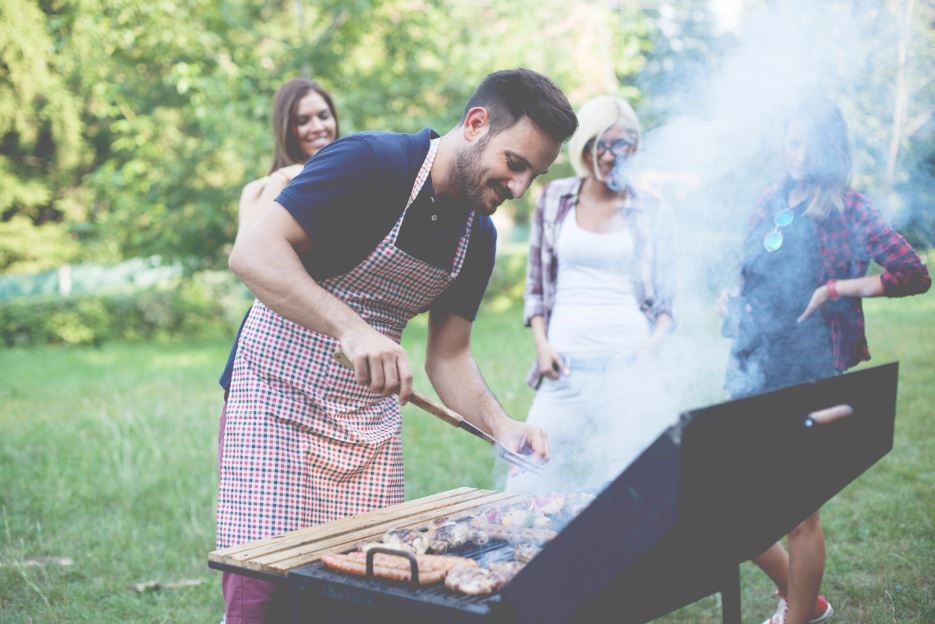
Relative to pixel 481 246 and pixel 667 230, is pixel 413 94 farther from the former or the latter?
pixel 481 246

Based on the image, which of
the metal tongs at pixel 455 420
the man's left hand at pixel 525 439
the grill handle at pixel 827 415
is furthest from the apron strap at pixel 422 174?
the grill handle at pixel 827 415

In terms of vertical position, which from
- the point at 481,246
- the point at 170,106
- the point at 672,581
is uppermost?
the point at 170,106

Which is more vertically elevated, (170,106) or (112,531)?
(170,106)

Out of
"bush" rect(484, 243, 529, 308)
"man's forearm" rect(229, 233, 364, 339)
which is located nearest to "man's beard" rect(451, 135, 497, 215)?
"man's forearm" rect(229, 233, 364, 339)

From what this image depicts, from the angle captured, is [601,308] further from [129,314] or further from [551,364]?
[129,314]

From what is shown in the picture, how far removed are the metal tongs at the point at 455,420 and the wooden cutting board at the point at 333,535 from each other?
A: 12 centimetres

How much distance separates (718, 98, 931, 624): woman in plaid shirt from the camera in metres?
3.06

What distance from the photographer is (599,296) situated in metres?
3.90

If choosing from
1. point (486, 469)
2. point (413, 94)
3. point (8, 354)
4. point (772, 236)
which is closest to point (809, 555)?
point (772, 236)

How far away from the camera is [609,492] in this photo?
5.32 ft

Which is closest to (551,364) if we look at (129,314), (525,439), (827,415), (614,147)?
(614,147)

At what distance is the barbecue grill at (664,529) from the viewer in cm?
159

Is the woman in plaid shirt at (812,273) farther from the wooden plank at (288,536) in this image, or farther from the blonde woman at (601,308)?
the wooden plank at (288,536)

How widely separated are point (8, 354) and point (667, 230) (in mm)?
12062
